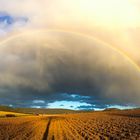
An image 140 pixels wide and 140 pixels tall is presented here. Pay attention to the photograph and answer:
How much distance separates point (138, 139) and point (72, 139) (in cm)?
751

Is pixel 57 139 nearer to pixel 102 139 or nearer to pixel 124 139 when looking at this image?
pixel 102 139

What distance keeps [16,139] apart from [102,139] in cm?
1041

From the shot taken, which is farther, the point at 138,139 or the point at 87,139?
the point at 87,139

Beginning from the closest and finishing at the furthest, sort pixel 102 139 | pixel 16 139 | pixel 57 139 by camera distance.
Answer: pixel 102 139 < pixel 57 139 < pixel 16 139

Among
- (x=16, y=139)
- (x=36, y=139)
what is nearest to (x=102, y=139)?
(x=36, y=139)

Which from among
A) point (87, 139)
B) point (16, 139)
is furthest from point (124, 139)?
point (16, 139)

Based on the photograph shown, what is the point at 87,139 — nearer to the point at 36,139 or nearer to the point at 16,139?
the point at 36,139

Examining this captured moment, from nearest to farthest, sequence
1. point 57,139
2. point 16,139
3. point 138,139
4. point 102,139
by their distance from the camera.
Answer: point 138,139
point 102,139
point 57,139
point 16,139

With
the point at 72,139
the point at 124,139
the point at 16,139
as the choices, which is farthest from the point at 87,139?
the point at 16,139

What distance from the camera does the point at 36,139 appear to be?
3350cm

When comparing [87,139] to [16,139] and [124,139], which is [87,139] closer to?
[124,139]

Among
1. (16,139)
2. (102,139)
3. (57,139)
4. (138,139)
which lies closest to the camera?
(138,139)

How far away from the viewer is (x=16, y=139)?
116 feet

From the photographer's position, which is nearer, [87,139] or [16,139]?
[87,139]
